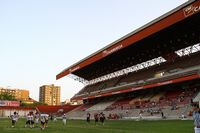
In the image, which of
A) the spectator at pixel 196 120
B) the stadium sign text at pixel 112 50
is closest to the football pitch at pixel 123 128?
the spectator at pixel 196 120

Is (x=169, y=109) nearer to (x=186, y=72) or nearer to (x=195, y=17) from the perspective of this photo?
(x=186, y=72)

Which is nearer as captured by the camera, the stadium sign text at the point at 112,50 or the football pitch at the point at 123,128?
the football pitch at the point at 123,128

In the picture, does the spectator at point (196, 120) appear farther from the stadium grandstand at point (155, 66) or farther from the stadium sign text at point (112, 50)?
the stadium sign text at point (112, 50)

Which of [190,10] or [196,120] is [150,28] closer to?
[190,10]

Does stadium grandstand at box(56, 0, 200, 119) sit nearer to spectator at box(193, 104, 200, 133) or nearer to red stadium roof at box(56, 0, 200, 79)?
red stadium roof at box(56, 0, 200, 79)

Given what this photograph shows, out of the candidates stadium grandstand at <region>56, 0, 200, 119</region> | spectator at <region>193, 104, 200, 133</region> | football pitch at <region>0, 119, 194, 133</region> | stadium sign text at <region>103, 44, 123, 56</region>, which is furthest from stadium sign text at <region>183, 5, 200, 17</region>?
spectator at <region>193, 104, 200, 133</region>

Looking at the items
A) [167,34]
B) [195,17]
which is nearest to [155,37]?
[167,34]

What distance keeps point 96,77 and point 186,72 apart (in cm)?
4960

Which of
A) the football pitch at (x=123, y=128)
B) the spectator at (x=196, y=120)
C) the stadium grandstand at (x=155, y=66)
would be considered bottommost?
the football pitch at (x=123, y=128)

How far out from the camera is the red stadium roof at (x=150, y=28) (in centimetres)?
4862

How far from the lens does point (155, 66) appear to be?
7506 cm

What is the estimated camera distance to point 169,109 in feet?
181

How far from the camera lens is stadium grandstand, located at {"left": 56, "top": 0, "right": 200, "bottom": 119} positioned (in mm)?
53438

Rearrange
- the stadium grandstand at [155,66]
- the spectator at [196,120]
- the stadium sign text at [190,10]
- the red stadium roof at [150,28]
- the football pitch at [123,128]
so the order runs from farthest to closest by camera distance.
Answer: the stadium grandstand at [155,66], the red stadium roof at [150,28], the stadium sign text at [190,10], the football pitch at [123,128], the spectator at [196,120]
